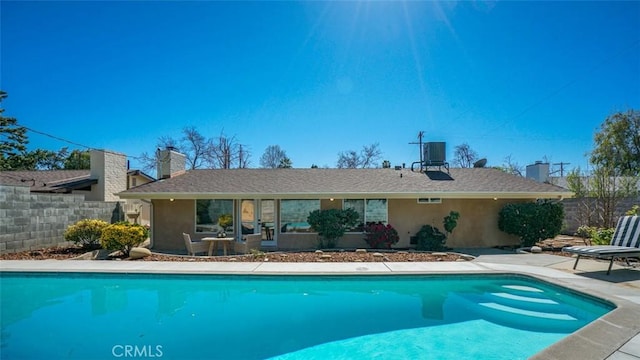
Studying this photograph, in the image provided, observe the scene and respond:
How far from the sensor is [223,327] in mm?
6445

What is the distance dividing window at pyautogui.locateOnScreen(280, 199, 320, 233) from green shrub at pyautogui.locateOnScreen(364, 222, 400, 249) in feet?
7.90

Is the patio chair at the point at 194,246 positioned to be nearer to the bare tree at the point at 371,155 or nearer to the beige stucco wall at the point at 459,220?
the beige stucco wall at the point at 459,220

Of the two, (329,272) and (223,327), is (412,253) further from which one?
(223,327)

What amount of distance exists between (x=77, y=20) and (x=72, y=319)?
9.93 m

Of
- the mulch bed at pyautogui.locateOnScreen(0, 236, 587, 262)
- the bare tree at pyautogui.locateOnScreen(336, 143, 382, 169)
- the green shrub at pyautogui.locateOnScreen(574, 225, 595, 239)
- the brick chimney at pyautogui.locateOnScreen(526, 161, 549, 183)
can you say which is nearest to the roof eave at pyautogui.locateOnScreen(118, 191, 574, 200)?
the mulch bed at pyautogui.locateOnScreen(0, 236, 587, 262)

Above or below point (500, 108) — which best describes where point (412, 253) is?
below

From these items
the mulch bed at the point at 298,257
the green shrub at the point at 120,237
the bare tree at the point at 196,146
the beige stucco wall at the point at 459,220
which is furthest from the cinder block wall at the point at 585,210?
the bare tree at the point at 196,146

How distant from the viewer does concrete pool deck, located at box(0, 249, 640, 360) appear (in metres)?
5.66

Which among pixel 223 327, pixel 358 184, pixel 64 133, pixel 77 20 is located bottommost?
pixel 223 327

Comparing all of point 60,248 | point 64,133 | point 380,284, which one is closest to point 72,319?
point 380,284

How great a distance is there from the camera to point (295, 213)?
46.3ft

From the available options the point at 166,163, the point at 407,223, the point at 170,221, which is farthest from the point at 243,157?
the point at 407,223

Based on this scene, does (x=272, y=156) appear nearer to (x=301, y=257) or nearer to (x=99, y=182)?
(x=99, y=182)

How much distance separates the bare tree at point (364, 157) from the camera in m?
38.2
